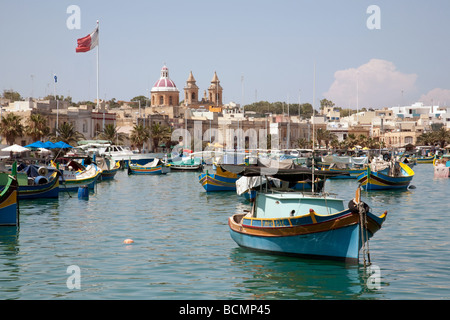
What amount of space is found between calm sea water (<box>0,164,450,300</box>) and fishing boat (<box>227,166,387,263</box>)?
0.38 metres

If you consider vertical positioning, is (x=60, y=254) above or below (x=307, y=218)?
below

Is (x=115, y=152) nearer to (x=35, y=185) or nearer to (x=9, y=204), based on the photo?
(x=35, y=185)

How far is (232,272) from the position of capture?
1911 cm

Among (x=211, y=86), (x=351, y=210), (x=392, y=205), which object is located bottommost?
(x=392, y=205)

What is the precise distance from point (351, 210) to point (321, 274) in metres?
2.02

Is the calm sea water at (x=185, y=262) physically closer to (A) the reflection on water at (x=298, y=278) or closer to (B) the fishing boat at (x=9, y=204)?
(A) the reflection on water at (x=298, y=278)

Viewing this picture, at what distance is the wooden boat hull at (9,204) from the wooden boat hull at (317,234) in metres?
10.1

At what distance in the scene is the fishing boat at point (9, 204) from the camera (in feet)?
82.6

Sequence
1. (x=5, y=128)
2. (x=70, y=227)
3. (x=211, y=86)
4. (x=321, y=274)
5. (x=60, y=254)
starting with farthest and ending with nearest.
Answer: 1. (x=211, y=86)
2. (x=5, y=128)
3. (x=70, y=227)
4. (x=60, y=254)
5. (x=321, y=274)

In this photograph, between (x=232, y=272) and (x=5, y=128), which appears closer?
(x=232, y=272)

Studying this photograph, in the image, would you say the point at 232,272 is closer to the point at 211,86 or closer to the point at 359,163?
the point at 359,163

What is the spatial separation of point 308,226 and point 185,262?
4.08 meters

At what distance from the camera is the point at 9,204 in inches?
1013
